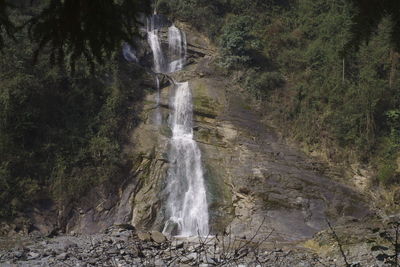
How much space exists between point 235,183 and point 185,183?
2099 mm

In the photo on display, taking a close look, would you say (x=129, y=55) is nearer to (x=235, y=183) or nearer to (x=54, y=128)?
(x=54, y=128)

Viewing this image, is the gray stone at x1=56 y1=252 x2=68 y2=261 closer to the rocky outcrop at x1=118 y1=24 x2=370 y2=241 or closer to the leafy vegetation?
the rocky outcrop at x1=118 y1=24 x2=370 y2=241

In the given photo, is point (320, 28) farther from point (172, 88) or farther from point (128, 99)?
point (128, 99)

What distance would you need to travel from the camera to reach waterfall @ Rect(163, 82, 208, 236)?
1583 centimetres

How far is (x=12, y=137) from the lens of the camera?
17.1 meters

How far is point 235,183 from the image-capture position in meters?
17.3

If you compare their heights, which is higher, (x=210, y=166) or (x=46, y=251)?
(x=210, y=166)

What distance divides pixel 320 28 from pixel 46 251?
19782 millimetres

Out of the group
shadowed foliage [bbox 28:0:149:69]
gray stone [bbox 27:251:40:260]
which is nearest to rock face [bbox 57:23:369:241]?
gray stone [bbox 27:251:40:260]

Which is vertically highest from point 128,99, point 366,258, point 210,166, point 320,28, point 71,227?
point 320,28

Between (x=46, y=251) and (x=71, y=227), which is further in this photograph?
(x=71, y=227)

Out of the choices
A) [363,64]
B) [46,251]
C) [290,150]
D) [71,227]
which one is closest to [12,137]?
[71,227]

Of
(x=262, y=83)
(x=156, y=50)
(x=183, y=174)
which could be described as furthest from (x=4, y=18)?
(x=156, y=50)

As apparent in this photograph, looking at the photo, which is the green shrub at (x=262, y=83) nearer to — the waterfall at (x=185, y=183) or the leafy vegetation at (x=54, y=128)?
the waterfall at (x=185, y=183)
